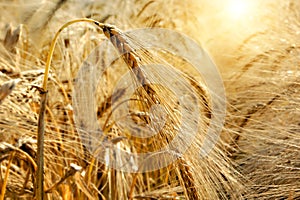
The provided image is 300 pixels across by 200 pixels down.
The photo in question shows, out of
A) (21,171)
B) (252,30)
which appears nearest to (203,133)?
(21,171)

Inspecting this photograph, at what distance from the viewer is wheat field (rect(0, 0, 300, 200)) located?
2.42 ft

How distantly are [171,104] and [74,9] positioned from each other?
1.26m

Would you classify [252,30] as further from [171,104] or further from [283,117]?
[171,104]

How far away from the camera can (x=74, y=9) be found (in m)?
1.88

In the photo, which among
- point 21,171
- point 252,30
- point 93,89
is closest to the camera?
point 21,171

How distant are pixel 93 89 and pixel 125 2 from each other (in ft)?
2.91

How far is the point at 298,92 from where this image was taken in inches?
41.9

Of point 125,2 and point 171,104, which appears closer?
point 171,104

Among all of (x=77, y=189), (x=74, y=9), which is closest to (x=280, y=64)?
(x=77, y=189)

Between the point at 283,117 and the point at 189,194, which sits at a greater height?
the point at 283,117

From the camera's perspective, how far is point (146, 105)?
0.71 m

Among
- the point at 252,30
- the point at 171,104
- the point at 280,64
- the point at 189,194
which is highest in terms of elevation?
the point at 252,30

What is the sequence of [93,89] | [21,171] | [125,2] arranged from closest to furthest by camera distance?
1. [21,171]
2. [93,89]
3. [125,2]

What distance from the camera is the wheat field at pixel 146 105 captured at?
29.1 inches
